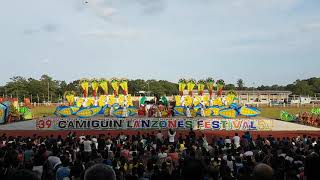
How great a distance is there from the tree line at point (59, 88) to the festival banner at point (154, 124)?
213 feet

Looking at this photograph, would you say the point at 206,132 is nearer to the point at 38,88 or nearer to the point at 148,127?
the point at 148,127

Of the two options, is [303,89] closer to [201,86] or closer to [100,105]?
[201,86]

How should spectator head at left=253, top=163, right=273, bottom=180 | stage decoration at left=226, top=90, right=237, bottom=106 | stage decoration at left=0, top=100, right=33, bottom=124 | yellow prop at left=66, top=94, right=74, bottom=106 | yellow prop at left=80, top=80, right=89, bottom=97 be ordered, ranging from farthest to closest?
1. yellow prop at left=80, top=80, right=89, bottom=97
2. yellow prop at left=66, top=94, right=74, bottom=106
3. stage decoration at left=226, top=90, right=237, bottom=106
4. stage decoration at left=0, top=100, right=33, bottom=124
5. spectator head at left=253, top=163, right=273, bottom=180

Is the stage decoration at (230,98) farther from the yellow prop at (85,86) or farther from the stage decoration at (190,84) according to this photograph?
the yellow prop at (85,86)

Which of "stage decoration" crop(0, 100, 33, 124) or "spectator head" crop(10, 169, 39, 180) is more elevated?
"spectator head" crop(10, 169, 39, 180)

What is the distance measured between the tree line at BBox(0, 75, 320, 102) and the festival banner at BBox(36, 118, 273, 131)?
64.9m

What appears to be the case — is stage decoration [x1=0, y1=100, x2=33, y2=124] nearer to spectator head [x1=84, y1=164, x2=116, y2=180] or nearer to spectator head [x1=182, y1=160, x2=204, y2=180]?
spectator head [x1=182, y1=160, x2=204, y2=180]

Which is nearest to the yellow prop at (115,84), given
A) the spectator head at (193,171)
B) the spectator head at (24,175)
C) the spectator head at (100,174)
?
the spectator head at (193,171)

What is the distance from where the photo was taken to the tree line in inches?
4341

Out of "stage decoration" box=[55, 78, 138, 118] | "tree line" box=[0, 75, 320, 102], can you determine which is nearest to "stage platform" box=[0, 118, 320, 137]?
"stage decoration" box=[55, 78, 138, 118]

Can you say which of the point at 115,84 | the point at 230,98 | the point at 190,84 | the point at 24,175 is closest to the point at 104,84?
the point at 115,84

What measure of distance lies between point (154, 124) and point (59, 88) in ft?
339

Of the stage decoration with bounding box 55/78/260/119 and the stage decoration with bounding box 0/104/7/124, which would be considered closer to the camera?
the stage decoration with bounding box 55/78/260/119

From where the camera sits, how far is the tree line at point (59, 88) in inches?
4341
